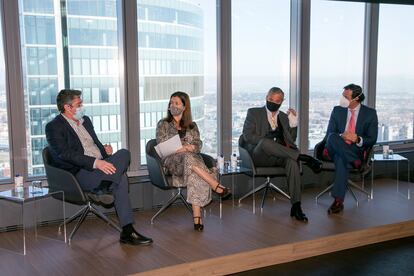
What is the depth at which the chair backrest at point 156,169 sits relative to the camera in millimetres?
4814

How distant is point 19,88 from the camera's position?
195 inches

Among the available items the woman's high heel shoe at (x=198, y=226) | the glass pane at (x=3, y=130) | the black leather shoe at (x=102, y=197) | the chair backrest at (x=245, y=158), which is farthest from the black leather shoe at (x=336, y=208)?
the glass pane at (x=3, y=130)

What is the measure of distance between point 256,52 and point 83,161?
2.94 m

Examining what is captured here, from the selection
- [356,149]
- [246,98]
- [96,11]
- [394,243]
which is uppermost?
[96,11]

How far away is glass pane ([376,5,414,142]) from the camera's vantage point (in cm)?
738

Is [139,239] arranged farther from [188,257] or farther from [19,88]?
[19,88]

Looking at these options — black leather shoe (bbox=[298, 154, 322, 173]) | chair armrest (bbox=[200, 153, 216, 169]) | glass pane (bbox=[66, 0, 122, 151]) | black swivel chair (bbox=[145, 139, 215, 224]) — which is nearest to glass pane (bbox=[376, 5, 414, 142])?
black leather shoe (bbox=[298, 154, 322, 173])

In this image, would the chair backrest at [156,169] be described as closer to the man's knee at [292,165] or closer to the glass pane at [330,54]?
the man's knee at [292,165]

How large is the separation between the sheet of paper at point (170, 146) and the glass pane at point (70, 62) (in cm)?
93

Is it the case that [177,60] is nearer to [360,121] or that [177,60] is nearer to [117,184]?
[117,184]

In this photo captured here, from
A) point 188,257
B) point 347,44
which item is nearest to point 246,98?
point 347,44

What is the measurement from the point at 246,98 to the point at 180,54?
1.04m

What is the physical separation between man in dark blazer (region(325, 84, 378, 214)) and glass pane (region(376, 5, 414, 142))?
6.22 ft

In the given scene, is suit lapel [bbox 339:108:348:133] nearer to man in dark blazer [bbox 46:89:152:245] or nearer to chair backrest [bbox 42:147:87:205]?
man in dark blazer [bbox 46:89:152:245]
